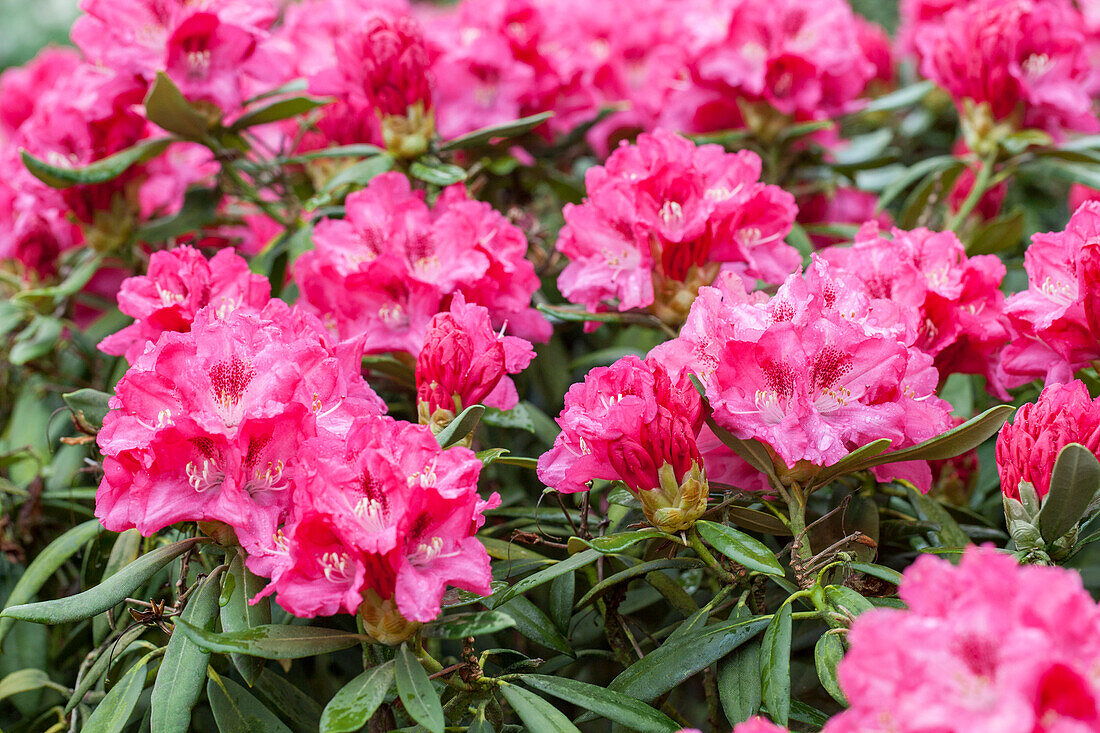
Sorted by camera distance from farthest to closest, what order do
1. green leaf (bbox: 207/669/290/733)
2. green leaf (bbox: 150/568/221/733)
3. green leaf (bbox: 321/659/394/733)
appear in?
green leaf (bbox: 207/669/290/733) → green leaf (bbox: 150/568/221/733) → green leaf (bbox: 321/659/394/733)

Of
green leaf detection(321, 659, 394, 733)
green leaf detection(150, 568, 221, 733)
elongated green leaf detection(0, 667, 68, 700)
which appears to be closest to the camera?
green leaf detection(321, 659, 394, 733)

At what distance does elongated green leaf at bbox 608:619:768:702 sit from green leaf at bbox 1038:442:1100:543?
1.00 ft

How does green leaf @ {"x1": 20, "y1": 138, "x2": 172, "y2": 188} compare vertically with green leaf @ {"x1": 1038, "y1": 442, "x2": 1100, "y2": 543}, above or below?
above

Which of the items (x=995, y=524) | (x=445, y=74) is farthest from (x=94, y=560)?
(x=995, y=524)

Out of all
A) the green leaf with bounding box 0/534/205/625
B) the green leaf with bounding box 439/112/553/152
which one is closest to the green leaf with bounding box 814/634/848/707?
the green leaf with bounding box 0/534/205/625

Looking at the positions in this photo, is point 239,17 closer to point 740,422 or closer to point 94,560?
point 94,560

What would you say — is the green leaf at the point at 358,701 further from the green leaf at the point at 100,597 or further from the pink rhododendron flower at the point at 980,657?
the pink rhododendron flower at the point at 980,657

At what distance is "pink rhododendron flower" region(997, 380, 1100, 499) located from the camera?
98 cm

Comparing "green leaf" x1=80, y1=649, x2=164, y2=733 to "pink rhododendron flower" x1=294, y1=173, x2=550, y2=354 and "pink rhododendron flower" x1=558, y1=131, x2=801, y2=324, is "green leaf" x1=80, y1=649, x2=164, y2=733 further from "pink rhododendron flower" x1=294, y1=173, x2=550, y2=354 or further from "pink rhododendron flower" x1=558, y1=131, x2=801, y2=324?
"pink rhododendron flower" x1=558, y1=131, x2=801, y2=324

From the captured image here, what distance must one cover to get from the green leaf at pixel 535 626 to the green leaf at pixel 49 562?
23.7 inches

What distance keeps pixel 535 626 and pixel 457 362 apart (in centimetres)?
32

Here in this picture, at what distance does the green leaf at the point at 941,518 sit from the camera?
1.22m

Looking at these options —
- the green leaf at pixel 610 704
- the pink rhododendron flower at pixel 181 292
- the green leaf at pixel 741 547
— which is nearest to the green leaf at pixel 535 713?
the green leaf at pixel 610 704

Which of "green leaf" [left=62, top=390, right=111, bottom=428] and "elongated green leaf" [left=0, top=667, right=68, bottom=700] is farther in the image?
"elongated green leaf" [left=0, top=667, right=68, bottom=700]
